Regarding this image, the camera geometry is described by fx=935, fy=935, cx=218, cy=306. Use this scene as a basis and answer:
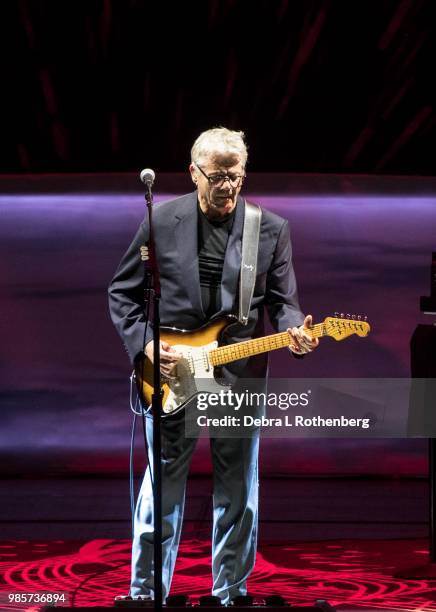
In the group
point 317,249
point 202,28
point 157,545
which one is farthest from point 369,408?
point 157,545

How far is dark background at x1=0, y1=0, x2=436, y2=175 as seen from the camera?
5570mm

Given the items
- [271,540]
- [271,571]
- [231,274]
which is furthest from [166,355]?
[271,540]

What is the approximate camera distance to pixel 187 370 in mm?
3674

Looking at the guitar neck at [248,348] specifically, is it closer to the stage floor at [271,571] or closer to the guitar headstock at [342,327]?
the guitar headstock at [342,327]

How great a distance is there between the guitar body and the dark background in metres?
2.54

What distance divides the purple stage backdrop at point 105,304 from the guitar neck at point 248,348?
14.0 feet

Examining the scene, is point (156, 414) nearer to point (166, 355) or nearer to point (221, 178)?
point (166, 355)

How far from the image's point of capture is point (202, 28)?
568 cm

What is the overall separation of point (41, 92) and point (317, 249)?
281 centimetres

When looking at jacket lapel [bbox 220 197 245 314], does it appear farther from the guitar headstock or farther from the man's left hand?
the guitar headstock

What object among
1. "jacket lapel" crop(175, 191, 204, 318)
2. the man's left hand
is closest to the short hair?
"jacket lapel" crop(175, 191, 204, 318)

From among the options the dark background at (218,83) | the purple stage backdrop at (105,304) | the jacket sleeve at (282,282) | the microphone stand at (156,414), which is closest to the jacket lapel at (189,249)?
the jacket sleeve at (282,282)

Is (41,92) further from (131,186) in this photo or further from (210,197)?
(210,197)

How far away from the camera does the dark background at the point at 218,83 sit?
5.57 m
